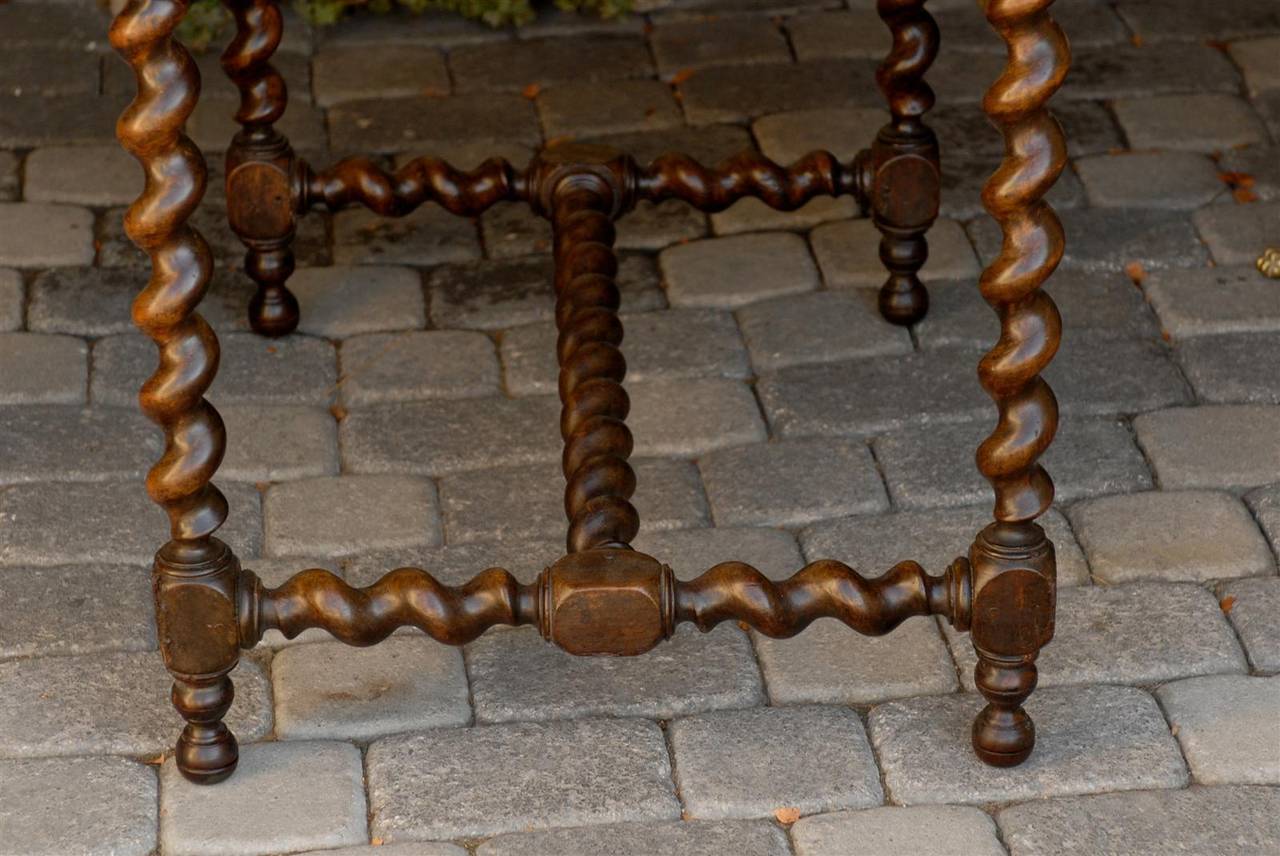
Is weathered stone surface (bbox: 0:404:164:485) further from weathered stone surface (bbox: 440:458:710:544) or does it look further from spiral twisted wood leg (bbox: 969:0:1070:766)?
spiral twisted wood leg (bbox: 969:0:1070:766)

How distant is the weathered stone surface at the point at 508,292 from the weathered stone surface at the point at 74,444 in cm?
55

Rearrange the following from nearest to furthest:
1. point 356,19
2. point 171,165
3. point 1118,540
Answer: point 171,165 → point 1118,540 → point 356,19

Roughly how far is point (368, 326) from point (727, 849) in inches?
51.3

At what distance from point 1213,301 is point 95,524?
5.91 feet

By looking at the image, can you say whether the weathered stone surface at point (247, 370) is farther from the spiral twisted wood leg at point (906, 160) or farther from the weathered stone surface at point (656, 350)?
the spiral twisted wood leg at point (906, 160)

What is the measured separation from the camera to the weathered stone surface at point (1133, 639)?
234 centimetres

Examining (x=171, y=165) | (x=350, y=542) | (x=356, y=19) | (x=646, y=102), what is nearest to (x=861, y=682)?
(x=350, y=542)

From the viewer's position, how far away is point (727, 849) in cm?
207

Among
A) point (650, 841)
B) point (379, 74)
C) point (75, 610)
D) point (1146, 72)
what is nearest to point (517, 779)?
point (650, 841)

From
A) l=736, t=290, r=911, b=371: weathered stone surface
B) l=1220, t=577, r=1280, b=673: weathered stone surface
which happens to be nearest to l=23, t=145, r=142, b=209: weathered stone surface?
l=736, t=290, r=911, b=371: weathered stone surface

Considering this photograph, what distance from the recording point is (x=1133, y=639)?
238cm

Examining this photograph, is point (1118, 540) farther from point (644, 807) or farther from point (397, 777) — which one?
point (397, 777)

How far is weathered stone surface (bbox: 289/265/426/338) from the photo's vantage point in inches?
121

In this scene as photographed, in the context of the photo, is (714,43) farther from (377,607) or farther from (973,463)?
(377,607)
